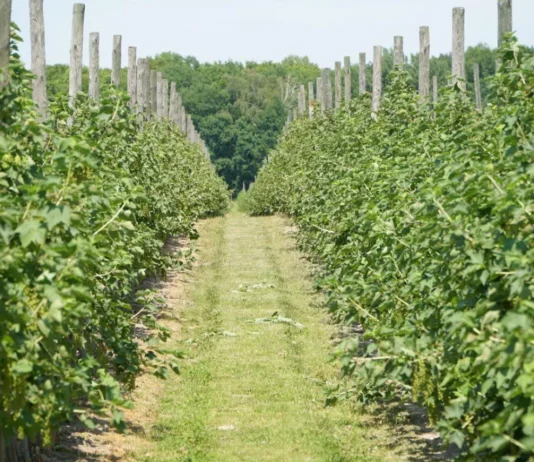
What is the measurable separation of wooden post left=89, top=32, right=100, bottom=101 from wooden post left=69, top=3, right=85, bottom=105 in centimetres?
128

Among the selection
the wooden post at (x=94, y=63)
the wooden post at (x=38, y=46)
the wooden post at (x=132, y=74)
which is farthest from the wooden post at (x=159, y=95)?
the wooden post at (x=38, y=46)

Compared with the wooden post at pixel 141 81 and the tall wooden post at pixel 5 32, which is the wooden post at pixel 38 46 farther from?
the wooden post at pixel 141 81

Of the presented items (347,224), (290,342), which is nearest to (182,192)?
(290,342)

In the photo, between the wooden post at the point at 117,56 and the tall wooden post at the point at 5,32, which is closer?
the tall wooden post at the point at 5,32

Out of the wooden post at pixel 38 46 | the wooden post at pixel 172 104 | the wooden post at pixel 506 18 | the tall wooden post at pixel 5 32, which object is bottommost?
the tall wooden post at pixel 5 32

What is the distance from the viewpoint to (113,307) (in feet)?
25.6

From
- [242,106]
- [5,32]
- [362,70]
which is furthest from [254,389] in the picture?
[242,106]

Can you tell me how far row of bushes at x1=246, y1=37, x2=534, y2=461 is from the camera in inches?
180

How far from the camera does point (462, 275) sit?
5.53 metres

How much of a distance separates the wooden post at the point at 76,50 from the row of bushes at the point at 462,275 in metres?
4.41

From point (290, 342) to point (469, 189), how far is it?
7.64m

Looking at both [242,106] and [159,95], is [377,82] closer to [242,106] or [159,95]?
[159,95]

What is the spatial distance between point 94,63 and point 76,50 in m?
2.06

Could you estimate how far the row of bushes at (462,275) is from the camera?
4570 mm
